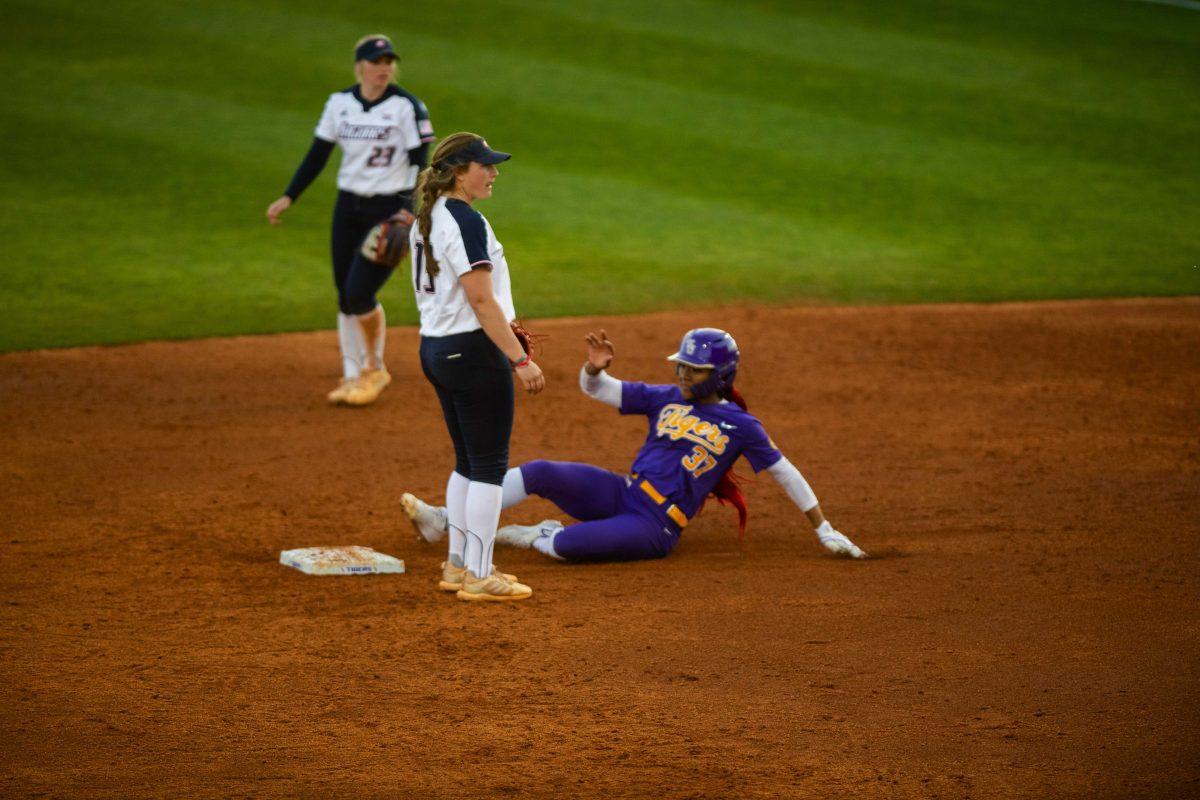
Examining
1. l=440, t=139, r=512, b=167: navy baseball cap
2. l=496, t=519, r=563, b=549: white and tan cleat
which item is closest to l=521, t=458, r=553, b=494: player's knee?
l=496, t=519, r=563, b=549: white and tan cleat

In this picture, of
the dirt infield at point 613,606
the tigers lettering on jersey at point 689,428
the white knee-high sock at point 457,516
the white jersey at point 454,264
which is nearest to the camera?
the dirt infield at point 613,606

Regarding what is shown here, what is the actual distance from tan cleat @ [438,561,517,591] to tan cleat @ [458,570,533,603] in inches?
2.3

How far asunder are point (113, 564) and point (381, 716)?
83.1 inches

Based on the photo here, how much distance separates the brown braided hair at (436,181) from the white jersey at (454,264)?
0.02 metres

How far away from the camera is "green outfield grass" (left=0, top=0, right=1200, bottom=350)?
11352 millimetres

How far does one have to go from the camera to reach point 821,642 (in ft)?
17.3

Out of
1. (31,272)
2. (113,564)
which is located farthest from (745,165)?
(113,564)

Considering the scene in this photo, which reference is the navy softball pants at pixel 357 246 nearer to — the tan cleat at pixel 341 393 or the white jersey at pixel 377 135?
the white jersey at pixel 377 135

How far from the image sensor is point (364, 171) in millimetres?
8531

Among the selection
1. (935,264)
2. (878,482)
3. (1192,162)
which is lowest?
(878,482)

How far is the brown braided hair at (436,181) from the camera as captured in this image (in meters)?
5.35

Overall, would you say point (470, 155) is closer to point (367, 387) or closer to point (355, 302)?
point (355, 302)

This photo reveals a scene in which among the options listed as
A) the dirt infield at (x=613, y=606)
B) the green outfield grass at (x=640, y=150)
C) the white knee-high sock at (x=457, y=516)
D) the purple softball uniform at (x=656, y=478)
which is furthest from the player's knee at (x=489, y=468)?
the green outfield grass at (x=640, y=150)

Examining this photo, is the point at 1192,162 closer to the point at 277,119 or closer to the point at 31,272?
the point at 277,119
